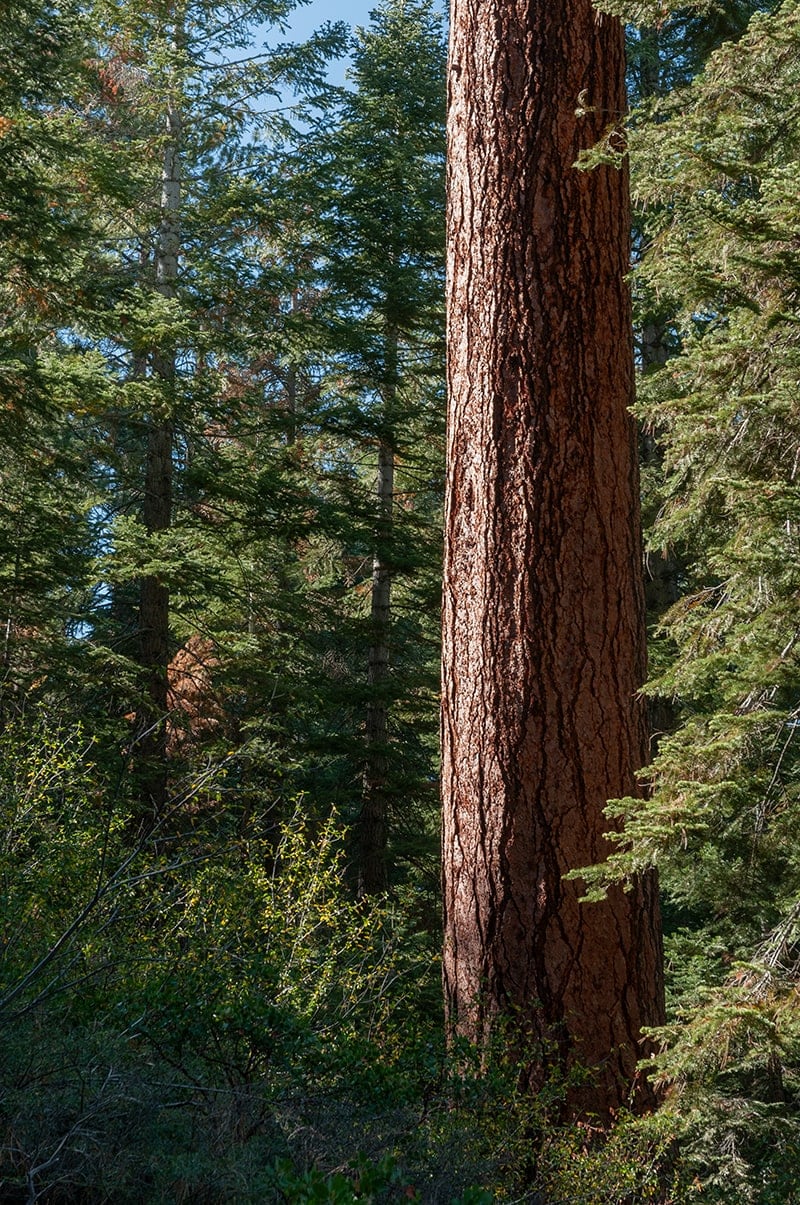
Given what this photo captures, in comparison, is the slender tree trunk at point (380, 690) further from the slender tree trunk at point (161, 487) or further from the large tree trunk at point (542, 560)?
the large tree trunk at point (542, 560)

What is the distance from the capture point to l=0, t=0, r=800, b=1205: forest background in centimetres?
341

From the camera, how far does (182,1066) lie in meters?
3.45

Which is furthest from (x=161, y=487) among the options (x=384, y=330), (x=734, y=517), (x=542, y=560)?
(x=734, y=517)

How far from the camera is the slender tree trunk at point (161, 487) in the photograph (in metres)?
10.9

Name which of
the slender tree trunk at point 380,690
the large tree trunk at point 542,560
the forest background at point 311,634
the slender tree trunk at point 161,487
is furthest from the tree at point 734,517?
the slender tree trunk at point 380,690

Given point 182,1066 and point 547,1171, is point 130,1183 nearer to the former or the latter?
point 182,1066

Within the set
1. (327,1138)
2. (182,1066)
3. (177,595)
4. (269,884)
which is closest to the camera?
(327,1138)

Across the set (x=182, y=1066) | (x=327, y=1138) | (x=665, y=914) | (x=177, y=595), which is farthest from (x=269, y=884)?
(x=177, y=595)

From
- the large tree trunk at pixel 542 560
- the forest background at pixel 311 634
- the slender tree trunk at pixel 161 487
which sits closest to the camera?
the forest background at pixel 311 634

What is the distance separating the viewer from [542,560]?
425 cm

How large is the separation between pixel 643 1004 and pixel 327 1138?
151cm

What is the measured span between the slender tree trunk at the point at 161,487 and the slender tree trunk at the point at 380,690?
2284 millimetres

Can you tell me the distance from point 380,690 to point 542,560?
811cm

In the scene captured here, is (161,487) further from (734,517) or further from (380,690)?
(734,517)
